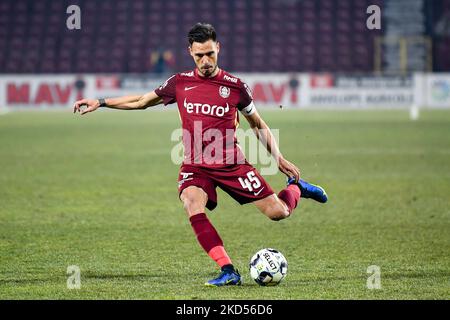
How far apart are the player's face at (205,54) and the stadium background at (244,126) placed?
158 cm

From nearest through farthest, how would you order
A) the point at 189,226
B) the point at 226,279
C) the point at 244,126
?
1. the point at 226,279
2. the point at 189,226
3. the point at 244,126

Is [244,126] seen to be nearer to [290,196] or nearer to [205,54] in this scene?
[290,196]

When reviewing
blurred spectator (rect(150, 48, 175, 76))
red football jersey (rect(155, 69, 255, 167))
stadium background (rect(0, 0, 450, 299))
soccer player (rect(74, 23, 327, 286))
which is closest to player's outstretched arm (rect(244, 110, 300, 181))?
soccer player (rect(74, 23, 327, 286))

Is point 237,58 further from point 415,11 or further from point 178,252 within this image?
point 178,252

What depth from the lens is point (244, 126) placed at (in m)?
24.6

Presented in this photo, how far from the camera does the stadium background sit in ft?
25.4

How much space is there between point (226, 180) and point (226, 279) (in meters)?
0.83

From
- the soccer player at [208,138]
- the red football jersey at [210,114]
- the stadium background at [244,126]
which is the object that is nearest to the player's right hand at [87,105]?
the soccer player at [208,138]

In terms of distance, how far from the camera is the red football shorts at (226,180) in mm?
7195

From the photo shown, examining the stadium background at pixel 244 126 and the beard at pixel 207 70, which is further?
the stadium background at pixel 244 126

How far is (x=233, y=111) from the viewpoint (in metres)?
7.28

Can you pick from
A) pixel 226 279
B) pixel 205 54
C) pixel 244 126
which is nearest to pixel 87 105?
pixel 205 54

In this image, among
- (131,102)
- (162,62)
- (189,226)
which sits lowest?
(189,226)

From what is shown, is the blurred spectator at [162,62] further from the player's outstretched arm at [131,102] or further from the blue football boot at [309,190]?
the player's outstretched arm at [131,102]
